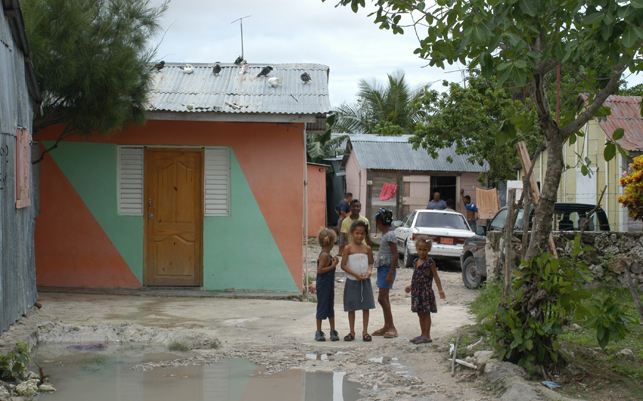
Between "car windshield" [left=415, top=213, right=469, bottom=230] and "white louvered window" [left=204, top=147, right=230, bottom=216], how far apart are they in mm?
6014

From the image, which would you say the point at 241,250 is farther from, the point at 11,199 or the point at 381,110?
Result: the point at 381,110

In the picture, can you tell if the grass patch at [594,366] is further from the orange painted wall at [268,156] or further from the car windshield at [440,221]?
the car windshield at [440,221]

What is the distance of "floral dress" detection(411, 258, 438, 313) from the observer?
6367mm

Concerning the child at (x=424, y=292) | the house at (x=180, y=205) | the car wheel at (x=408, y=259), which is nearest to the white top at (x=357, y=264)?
the child at (x=424, y=292)

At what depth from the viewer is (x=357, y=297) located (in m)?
6.54

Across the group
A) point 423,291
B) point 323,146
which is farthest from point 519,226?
point 323,146

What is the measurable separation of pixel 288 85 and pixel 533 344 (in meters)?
6.56

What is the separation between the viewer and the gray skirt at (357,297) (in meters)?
6.52

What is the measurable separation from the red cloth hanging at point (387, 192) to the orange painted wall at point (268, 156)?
13.4 metres

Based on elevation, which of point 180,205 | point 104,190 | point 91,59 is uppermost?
point 91,59

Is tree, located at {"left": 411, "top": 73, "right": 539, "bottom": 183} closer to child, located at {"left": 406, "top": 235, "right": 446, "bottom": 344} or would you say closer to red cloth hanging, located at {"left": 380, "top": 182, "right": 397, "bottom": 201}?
red cloth hanging, located at {"left": 380, "top": 182, "right": 397, "bottom": 201}

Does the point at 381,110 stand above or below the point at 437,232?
above

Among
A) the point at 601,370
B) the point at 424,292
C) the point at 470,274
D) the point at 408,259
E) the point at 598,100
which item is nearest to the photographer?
the point at 598,100

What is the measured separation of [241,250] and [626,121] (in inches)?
381
